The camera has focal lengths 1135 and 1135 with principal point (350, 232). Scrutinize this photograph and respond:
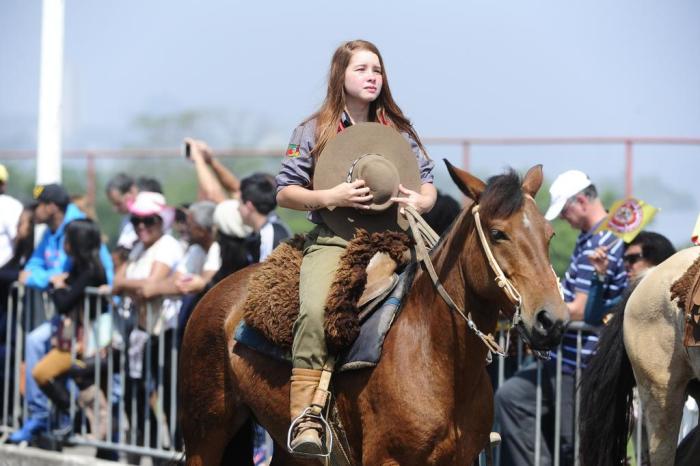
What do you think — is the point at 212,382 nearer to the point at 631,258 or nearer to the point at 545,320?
the point at 545,320

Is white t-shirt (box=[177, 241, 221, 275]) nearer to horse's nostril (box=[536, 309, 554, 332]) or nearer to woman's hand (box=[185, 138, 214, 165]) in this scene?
woman's hand (box=[185, 138, 214, 165])

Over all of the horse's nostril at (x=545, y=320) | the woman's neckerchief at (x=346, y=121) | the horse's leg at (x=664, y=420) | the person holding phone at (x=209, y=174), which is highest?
the woman's neckerchief at (x=346, y=121)

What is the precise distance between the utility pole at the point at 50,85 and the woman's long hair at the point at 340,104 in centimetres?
576

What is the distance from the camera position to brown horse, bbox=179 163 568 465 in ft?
15.4

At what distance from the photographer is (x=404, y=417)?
16.6 ft

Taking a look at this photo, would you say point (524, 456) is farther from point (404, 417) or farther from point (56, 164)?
point (56, 164)

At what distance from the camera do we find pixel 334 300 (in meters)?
5.36

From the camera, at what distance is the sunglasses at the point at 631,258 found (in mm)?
7474

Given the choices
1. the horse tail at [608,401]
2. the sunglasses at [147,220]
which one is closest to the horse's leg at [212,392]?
the horse tail at [608,401]

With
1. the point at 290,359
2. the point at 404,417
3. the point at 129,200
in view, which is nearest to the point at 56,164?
the point at 129,200

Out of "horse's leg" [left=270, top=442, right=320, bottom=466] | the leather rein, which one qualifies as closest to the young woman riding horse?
the leather rein

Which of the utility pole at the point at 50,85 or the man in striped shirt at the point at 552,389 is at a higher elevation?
the utility pole at the point at 50,85

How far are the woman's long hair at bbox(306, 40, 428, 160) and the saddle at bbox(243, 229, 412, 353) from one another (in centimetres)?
55

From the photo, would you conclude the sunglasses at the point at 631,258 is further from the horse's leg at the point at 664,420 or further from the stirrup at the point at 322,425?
the stirrup at the point at 322,425
